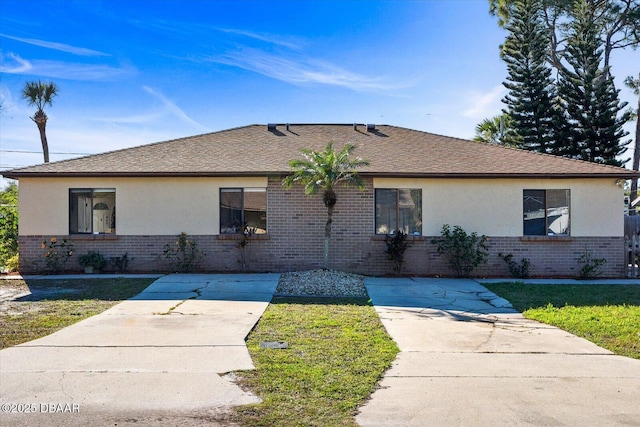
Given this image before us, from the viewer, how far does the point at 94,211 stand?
47.0 ft

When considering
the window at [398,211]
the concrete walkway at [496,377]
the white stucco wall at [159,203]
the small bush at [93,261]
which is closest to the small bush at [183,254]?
the white stucco wall at [159,203]

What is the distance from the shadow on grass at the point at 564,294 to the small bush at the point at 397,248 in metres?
2.37

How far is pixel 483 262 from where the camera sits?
13961 mm

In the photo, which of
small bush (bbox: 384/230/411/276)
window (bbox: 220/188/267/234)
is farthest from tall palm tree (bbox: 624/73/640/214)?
window (bbox: 220/188/267/234)

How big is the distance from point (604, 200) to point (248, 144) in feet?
33.8

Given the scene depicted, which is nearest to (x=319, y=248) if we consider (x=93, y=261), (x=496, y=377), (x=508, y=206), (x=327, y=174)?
(x=327, y=174)

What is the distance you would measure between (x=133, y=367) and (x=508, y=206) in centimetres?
1106

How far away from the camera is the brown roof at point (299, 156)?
1381 centimetres

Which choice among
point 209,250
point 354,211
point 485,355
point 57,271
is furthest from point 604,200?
point 57,271

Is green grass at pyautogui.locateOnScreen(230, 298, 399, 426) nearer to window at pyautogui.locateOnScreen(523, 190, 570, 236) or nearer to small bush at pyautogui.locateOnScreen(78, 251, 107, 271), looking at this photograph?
small bush at pyautogui.locateOnScreen(78, 251, 107, 271)

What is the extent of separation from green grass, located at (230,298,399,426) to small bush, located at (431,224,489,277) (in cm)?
529

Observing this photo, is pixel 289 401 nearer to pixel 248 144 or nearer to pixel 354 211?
pixel 354 211

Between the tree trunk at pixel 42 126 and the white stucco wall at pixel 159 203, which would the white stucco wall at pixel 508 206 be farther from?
the tree trunk at pixel 42 126

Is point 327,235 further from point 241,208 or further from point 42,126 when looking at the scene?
point 42,126
